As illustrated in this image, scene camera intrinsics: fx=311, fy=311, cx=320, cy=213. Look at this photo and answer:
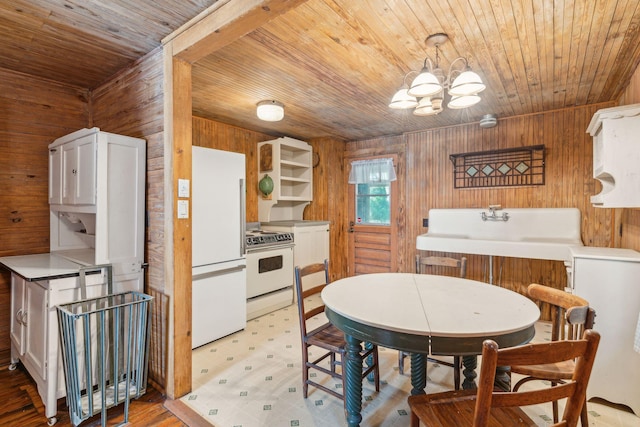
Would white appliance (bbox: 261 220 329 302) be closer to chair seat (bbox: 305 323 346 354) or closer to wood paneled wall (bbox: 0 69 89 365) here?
chair seat (bbox: 305 323 346 354)

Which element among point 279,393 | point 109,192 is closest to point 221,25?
point 109,192

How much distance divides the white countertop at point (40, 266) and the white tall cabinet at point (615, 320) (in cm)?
330

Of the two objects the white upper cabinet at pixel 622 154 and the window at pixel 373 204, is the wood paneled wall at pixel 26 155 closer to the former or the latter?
the window at pixel 373 204

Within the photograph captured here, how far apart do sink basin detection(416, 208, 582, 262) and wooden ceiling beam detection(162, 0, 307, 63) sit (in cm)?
294

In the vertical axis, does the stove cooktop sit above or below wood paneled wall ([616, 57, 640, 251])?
below

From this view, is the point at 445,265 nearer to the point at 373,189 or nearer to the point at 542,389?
the point at 542,389

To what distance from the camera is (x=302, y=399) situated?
204 centimetres

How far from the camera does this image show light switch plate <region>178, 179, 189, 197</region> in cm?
202

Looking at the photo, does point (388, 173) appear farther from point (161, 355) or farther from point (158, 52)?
point (161, 355)

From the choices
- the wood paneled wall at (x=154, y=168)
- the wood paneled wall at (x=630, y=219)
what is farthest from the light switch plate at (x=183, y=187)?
the wood paneled wall at (x=630, y=219)

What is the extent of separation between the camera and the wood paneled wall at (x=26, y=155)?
2.43 metres

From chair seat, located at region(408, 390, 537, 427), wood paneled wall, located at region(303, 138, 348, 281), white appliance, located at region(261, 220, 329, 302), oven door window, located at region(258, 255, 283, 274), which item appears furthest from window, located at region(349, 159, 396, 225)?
chair seat, located at region(408, 390, 537, 427)

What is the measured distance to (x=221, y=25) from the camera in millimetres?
1624

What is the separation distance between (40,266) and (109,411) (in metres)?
1.03
